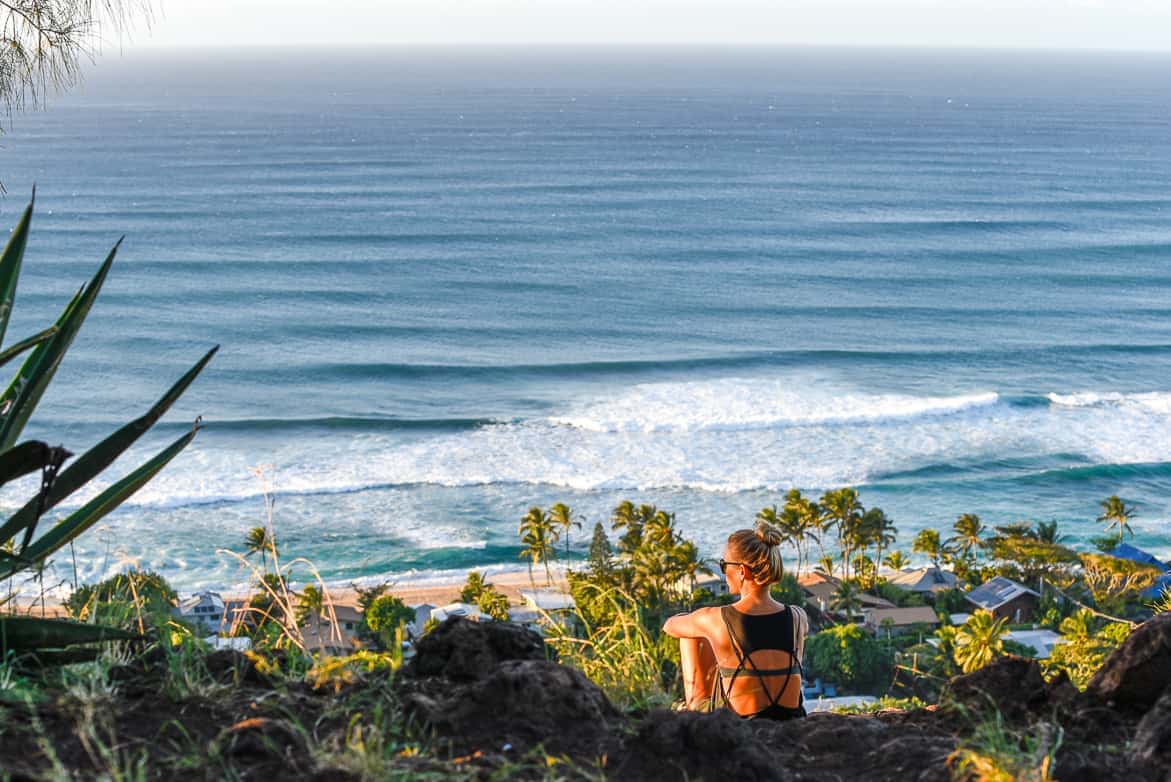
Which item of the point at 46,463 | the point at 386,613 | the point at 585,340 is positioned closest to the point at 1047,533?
the point at 386,613

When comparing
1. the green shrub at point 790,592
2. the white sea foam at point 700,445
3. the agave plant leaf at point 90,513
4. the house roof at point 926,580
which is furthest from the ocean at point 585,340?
the green shrub at point 790,592

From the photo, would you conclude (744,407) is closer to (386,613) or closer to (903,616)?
(903,616)

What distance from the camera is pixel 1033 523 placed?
2850 centimetres

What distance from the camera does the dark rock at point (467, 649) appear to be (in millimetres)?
3246

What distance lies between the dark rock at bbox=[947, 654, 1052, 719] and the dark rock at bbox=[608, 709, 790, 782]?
0.80 meters

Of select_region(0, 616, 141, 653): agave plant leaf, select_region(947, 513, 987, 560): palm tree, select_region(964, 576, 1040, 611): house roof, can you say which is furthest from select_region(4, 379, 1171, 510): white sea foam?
select_region(0, 616, 141, 653): agave plant leaf

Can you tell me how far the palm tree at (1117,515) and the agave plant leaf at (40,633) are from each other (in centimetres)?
2697

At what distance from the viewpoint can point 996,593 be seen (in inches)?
1069

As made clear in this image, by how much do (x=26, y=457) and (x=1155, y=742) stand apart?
2.94m

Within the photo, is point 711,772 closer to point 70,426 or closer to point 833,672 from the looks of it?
point 833,672

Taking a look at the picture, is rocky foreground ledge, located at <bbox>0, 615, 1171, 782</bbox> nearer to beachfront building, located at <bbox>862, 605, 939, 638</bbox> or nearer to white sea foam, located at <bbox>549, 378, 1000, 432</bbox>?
beachfront building, located at <bbox>862, 605, 939, 638</bbox>

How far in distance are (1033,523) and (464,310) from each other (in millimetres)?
24363

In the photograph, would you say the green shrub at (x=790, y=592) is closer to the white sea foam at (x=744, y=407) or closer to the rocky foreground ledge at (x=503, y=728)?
the white sea foam at (x=744, y=407)

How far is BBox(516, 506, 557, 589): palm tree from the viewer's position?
25484mm
